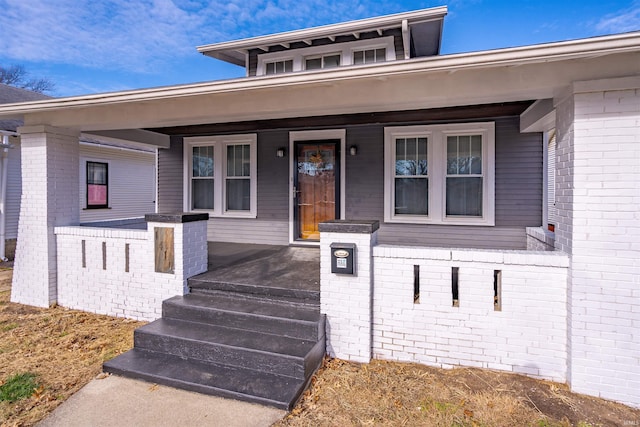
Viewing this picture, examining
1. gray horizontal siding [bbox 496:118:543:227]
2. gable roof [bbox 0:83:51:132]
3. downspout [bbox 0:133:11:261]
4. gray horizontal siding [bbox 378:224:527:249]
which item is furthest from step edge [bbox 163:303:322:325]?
gable roof [bbox 0:83:51:132]

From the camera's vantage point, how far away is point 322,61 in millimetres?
6992

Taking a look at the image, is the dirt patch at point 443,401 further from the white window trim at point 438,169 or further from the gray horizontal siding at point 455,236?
the white window trim at point 438,169

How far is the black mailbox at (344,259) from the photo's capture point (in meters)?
3.17

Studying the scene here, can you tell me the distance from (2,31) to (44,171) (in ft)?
67.2

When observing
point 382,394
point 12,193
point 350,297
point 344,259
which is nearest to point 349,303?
point 350,297

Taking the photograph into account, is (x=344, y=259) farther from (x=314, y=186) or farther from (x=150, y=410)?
(x=314, y=186)

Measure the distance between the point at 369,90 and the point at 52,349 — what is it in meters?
4.04

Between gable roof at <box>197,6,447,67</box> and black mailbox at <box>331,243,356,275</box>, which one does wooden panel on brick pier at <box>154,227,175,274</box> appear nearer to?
black mailbox at <box>331,243,356,275</box>

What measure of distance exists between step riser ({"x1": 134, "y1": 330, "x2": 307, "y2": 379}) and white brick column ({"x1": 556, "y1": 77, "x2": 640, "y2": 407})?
7.37 ft

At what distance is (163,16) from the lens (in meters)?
13.6

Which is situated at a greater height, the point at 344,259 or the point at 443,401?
the point at 344,259

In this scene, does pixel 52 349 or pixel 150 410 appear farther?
pixel 52 349

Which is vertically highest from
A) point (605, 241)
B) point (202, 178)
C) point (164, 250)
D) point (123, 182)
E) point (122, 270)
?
point (123, 182)

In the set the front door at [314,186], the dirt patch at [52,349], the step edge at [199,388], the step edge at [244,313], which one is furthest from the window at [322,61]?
the step edge at [199,388]
